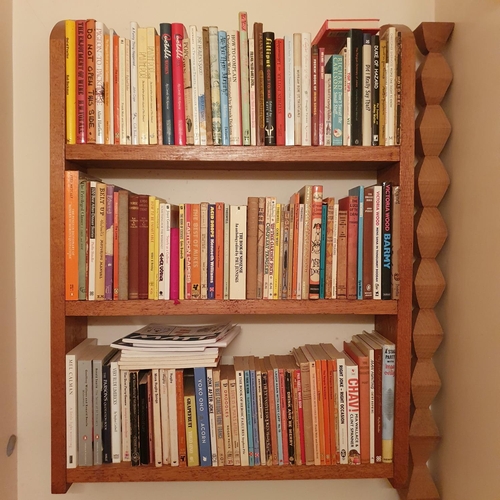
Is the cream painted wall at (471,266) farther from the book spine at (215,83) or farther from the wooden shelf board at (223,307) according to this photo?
the book spine at (215,83)

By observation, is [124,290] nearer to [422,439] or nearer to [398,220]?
[398,220]

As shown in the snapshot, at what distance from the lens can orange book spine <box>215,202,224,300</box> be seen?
3.36 feet

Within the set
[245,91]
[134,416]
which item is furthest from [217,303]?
[245,91]

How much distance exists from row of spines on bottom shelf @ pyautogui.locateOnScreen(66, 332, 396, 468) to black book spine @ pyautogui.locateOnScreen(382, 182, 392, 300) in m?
0.16

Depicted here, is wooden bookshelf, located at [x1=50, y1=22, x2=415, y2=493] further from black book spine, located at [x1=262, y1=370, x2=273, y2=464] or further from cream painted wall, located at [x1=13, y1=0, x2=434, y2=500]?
cream painted wall, located at [x1=13, y1=0, x2=434, y2=500]

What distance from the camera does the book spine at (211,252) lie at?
102 cm

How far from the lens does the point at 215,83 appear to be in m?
1.00

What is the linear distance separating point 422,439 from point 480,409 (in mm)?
197

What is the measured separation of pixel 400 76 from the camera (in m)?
1.02

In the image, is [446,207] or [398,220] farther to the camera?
[446,207]

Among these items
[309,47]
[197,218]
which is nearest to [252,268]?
[197,218]

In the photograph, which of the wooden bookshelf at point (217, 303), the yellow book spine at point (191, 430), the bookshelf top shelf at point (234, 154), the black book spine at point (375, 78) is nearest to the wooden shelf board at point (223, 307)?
the wooden bookshelf at point (217, 303)

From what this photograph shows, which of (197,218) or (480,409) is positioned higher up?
(197,218)

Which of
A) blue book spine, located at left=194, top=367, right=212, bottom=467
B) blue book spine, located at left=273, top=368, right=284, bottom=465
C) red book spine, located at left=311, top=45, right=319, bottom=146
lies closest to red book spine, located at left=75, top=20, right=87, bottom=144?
red book spine, located at left=311, top=45, right=319, bottom=146
